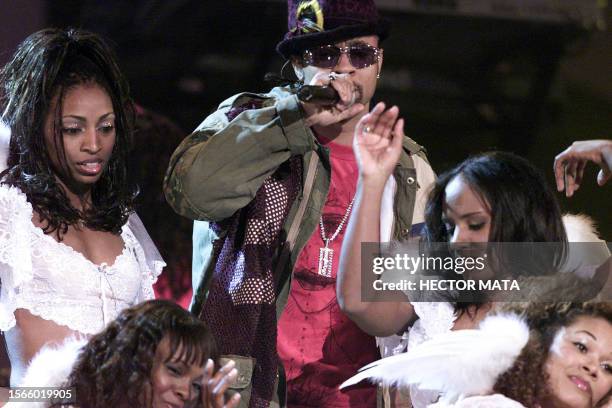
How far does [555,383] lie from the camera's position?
224 cm

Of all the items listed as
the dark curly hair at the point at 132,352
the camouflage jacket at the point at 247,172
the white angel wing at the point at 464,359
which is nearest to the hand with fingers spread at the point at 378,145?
the camouflage jacket at the point at 247,172

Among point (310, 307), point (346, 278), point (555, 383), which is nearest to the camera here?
point (555, 383)

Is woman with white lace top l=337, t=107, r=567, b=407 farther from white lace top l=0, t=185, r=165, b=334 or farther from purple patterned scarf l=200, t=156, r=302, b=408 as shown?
white lace top l=0, t=185, r=165, b=334

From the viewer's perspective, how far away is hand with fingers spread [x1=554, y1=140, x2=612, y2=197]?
8.91ft

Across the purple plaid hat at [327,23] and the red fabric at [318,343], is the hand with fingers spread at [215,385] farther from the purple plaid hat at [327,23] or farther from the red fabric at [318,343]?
the purple plaid hat at [327,23]

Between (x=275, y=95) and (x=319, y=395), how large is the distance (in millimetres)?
843

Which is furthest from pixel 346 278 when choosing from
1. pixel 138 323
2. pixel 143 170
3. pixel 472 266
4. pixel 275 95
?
pixel 143 170

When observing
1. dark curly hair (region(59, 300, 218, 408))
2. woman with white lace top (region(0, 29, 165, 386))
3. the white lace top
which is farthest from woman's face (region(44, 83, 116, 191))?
dark curly hair (region(59, 300, 218, 408))

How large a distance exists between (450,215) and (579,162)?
46 cm

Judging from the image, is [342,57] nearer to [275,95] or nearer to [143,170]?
[275,95]

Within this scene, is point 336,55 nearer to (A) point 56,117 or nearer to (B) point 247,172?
(B) point 247,172

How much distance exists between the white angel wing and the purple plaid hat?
98 cm

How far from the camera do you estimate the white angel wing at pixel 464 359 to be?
224cm

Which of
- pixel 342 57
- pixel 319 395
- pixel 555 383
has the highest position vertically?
pixel 342 57
